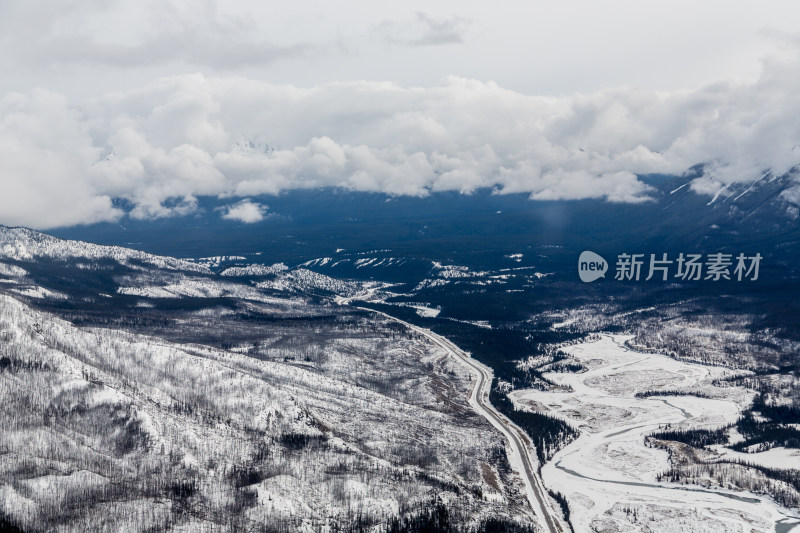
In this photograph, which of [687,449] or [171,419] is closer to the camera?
[171,419]

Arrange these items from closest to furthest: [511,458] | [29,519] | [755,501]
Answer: [29,519] → [755,501] → [511,458]

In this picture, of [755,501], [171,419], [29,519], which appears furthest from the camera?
[171,419]

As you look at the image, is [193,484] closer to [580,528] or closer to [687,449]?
[580,528]

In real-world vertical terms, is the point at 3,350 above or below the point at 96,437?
above

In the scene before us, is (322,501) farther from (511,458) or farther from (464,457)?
(511,458)

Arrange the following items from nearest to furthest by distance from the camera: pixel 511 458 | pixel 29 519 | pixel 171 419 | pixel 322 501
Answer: pixel 29 519, pixel 322 501, pixel 171 419, pixel 511 458

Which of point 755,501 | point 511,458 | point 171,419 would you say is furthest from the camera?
point 511,458

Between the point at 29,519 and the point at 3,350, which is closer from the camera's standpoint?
the point at 29,519

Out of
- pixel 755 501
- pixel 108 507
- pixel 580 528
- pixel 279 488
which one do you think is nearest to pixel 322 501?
pixel 279 488

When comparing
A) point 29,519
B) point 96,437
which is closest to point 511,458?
point 96,437
